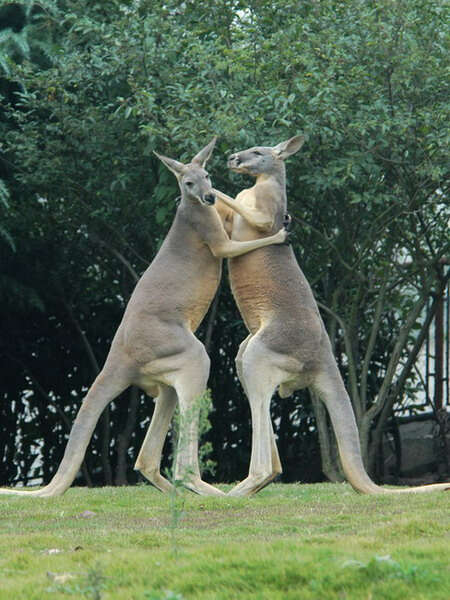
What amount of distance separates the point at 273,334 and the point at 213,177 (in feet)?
12.7

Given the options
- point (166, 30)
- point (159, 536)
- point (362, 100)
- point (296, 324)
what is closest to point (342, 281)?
point (362, 100)

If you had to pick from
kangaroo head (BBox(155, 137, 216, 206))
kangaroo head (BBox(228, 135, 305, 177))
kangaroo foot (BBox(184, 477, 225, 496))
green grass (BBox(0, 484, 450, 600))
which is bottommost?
green grass (BBox(0, 484, 450, 600))

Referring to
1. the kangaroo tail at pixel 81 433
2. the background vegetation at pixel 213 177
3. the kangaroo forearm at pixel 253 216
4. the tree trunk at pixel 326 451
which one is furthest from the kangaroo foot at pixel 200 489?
the tree trunk at pixel 326 451

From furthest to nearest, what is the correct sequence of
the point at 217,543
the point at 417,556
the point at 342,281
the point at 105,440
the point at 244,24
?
the point at 105,440, the point at 342,281, the point at 244,24, the point at 217,543, the point at 417,556

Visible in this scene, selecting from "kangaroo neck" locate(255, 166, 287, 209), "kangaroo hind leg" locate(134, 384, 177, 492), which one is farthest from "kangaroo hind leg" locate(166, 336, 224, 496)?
"kangaroo neck" locate(255, 166, 287, 209)

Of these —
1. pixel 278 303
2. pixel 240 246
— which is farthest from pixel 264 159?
pixel 278 303

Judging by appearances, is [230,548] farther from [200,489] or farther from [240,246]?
[240,246]

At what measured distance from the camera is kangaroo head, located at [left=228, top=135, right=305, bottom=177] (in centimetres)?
884

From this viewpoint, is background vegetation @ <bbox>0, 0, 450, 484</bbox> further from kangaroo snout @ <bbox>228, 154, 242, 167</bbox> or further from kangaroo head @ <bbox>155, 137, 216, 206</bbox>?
kangaroo head @ <bbox>155, 137, 216, 206</bbox>

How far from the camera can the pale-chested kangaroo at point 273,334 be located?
8273 millimetres

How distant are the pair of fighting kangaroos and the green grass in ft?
1.20

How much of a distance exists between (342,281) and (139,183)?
2.54 meters

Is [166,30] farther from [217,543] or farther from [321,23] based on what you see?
[217,543]

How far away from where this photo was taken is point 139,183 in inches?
510
